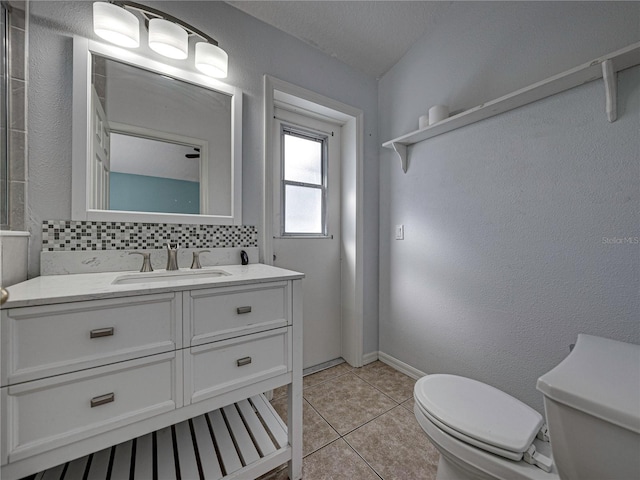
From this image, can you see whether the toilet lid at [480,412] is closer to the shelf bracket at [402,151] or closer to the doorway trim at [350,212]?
the doorway trim at [350,212]

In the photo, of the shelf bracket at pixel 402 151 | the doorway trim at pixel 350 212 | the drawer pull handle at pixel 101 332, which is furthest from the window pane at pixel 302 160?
the drawer pull handle at pixel 101 332

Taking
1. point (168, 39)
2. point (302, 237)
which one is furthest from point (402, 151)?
point (168, 39)

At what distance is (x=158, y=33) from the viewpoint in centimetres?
122

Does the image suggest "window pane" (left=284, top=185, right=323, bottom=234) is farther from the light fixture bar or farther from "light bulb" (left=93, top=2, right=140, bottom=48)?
"light bulb" (left=93, top=2, right=140, bottom=48)

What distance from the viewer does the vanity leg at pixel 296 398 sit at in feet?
3.56

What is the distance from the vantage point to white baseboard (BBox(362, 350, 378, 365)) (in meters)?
2.08

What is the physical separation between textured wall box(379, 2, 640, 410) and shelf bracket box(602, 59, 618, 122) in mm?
28

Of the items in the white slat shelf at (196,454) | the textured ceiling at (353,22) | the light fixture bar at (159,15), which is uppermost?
the textured ceiling at (353,22)

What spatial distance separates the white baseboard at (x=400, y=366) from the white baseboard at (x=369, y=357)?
0.10 feet

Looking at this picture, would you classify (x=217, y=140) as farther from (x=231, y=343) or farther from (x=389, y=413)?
(x=389, y=413)

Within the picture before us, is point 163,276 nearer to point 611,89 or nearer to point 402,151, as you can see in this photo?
point 402,151

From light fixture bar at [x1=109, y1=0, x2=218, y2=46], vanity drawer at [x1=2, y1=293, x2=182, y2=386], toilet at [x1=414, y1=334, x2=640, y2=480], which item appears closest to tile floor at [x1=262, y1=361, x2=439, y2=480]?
toilet at [x1=414, y1=334, x2=640, y2=480]

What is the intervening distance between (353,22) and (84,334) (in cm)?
212

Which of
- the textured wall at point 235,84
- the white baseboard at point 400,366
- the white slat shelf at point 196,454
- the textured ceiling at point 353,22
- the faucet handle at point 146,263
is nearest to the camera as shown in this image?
the white slat shelf at point 196,454
